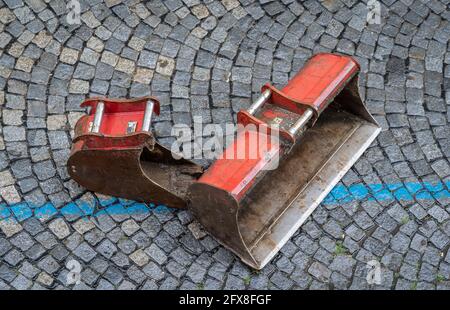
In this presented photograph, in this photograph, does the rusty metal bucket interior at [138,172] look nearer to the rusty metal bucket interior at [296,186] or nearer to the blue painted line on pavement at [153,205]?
the blue painted line on pavement at [153,205]

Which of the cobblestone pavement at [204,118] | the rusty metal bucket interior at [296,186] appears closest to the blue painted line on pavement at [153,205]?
the cobblestone pavement at [204,118]

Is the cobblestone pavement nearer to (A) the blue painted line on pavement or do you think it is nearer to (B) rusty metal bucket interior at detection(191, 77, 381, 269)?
(A) the blue painted line on pavement

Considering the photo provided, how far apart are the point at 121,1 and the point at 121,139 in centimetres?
268

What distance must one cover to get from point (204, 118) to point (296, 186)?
1.29m

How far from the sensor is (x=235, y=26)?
26.5 feet

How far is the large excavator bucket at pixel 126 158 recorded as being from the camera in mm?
6195

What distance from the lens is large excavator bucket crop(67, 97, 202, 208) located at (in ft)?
20.3

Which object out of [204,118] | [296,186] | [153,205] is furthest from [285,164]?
[153,205]

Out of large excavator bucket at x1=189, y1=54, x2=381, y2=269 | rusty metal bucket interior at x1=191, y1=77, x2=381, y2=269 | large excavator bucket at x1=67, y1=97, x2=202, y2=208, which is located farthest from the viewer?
rusty metal bucket interior at x1=191, y1=77, x2=381, y2=269

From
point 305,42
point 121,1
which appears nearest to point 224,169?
point 305,42

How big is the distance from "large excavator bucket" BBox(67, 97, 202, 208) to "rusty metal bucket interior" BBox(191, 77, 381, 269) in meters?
0.46

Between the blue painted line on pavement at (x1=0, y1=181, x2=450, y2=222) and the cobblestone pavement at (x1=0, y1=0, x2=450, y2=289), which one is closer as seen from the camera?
the cobblestone pavement at (x1=0, y1=0, x2=450, y2=289)

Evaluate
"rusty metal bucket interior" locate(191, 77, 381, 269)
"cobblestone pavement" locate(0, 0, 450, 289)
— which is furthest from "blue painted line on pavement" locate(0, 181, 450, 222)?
"rusty metal bucket interior" locate(191, 77, 381, 269)

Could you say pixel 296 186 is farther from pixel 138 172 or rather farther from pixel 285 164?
pixel 138 172
